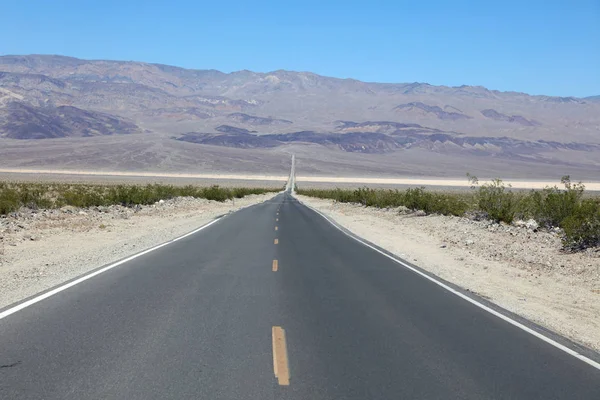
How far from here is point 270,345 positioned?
7348 mm

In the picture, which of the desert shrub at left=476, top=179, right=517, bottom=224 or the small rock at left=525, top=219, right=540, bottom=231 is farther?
the desert shrub at left=476, top=179, right=517, bottom=224

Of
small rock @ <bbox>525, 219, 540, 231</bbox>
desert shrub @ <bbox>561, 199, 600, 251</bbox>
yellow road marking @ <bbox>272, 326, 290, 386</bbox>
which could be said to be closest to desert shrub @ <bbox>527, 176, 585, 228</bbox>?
small rock @ <bbox>525, 219, 540, 231</bbox>

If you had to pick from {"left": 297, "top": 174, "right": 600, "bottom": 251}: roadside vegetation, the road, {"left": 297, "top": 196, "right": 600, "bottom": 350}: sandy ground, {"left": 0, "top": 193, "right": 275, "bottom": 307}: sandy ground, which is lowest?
{"left": 0, "top": 193, "right": 275, "bottom": 307}: sandy ground

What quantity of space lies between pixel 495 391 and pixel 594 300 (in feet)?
22.6

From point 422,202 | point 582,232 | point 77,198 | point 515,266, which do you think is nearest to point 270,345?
point 515,266

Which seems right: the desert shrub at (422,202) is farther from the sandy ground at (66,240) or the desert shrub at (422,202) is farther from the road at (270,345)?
the road at (270,345)

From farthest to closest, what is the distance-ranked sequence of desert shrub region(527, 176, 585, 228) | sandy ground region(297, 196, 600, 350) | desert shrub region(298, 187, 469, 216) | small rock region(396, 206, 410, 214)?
1. small rock region(396, 206, 410, 214)
2. desert shrub region(298, 187, 469, 216)
3. desert shrub region(527, 176, 585, 228)
4. sandy ground region(297, 196, 600, 350)

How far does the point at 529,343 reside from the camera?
7867 mm

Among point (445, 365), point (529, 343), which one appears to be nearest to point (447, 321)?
point (529, 343)

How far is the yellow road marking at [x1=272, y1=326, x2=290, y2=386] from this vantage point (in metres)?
6.14

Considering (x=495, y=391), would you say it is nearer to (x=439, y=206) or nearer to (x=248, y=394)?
(x=248, y=394)

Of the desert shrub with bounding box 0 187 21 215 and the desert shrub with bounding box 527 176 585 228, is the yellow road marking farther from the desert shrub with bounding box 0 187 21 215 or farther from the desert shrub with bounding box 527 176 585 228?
the desert shrub with bounding box 0 187 21 215

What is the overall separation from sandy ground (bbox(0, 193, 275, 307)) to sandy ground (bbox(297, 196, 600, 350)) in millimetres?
8784

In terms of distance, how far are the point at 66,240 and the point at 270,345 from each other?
15832 mm
